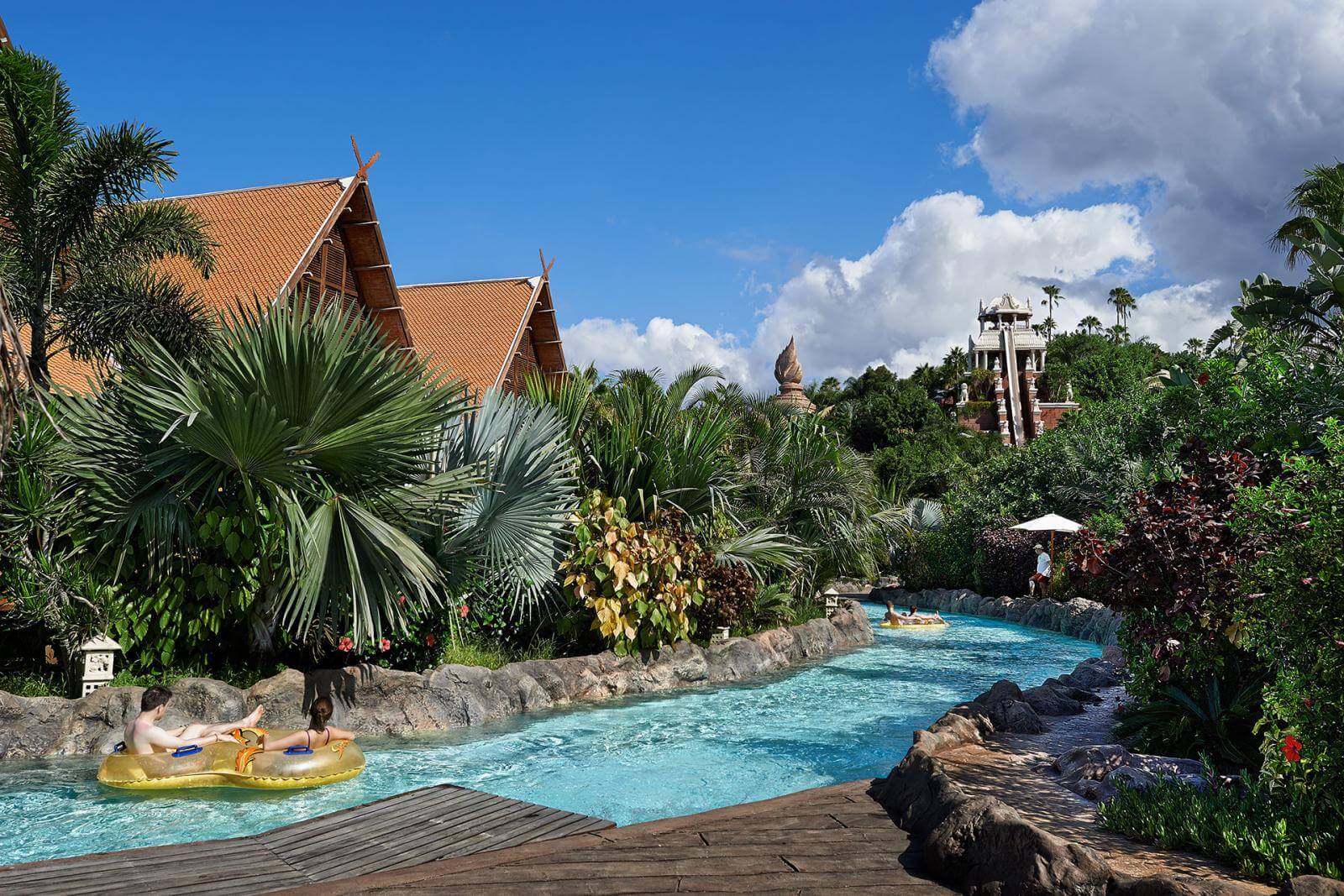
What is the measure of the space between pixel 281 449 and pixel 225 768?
91.8 inches

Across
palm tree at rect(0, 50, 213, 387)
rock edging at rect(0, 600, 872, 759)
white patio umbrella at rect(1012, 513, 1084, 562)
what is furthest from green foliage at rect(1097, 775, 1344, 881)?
white patio umbrella at rect(1012, 513, 1084, 562)

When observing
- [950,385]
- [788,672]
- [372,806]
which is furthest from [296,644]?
[950,385]

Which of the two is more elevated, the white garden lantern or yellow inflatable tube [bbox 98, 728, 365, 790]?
the white garden lantern

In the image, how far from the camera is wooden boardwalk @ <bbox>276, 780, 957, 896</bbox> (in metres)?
4.46

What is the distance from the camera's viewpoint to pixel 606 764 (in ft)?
27.6

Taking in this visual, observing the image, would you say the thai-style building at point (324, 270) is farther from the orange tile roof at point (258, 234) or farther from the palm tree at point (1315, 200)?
the palm tree at point (1315, 200)

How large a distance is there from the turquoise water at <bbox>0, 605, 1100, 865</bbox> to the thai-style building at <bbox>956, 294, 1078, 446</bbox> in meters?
44.1

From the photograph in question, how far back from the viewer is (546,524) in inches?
392

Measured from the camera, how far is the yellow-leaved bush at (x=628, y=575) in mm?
10875

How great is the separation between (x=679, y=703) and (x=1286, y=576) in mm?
7286

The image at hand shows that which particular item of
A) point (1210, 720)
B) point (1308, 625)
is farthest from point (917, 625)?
point (1308, 625)

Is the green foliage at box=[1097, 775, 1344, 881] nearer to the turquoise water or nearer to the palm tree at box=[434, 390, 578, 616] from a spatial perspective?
the turquoise water

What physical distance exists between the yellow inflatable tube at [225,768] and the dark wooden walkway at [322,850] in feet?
2.22

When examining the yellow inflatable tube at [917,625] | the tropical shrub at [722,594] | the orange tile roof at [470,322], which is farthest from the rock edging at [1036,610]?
the orange tile roof at [470,322]
